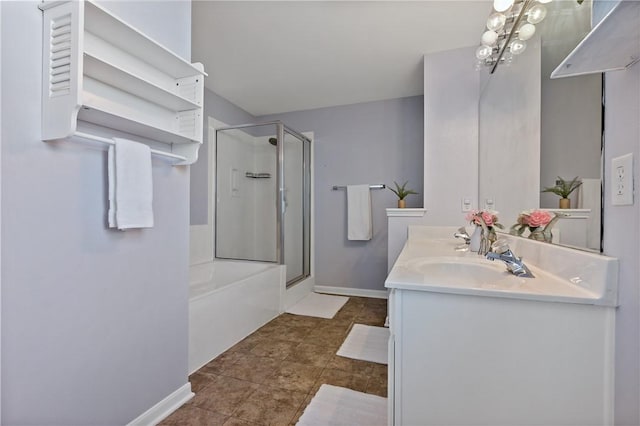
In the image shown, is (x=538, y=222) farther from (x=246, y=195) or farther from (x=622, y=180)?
(x=246, y=195)

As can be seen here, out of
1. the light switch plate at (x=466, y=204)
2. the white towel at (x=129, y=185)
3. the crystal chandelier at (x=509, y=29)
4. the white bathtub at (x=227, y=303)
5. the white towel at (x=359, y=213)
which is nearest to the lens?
the white towel at (x=129, y=185)

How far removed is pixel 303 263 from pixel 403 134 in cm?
194

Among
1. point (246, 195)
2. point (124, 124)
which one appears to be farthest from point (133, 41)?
point (246, 195)

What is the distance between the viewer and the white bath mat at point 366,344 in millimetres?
1922

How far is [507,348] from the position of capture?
727 millimetres

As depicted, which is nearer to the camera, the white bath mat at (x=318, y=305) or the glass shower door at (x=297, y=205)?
the white bath mat at (x=318, y=305)

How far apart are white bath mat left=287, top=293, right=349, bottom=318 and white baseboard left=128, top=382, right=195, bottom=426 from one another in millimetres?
1374

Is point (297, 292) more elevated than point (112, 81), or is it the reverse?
point (112, 81)

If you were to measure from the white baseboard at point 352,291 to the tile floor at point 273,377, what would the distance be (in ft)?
3.13

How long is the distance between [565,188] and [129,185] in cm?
161

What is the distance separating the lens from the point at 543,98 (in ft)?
3.81

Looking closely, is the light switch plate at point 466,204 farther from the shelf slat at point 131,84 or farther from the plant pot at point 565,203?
the shelf slat at point 131,84

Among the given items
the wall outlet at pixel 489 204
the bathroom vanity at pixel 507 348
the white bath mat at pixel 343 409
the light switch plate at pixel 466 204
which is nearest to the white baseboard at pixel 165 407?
the white bath mat at pixel 343 409

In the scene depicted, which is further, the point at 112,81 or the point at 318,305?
the point at 318,305
